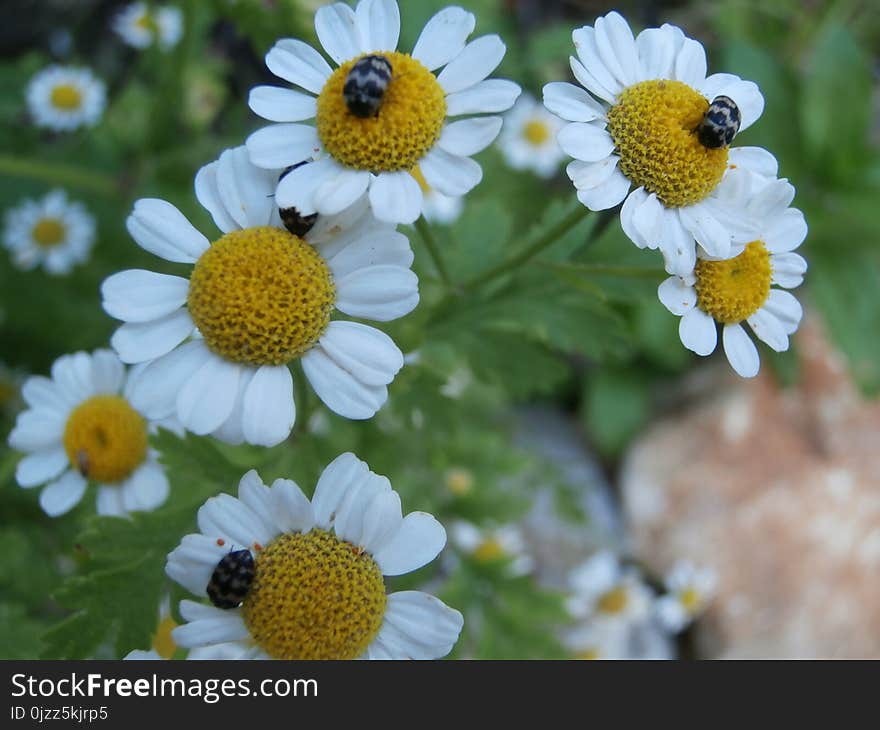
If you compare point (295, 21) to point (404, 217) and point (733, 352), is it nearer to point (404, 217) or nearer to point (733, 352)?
point (404, 217)

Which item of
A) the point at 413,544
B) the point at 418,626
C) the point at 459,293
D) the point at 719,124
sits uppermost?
the point at 719,124

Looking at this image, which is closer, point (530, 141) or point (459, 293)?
point (459, 293)

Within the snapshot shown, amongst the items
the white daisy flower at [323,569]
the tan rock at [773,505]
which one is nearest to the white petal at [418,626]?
the white daisy flower at [323,569]

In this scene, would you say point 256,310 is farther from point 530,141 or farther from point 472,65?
point 530,141

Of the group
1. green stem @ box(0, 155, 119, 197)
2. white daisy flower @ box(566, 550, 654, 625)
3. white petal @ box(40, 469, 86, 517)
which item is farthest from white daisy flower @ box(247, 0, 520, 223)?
white daisy flower @ box(566, 550, 654, 625)

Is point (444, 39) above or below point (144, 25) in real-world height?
below

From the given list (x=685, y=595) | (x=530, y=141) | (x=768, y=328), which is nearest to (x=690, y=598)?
(x=685, y=595)

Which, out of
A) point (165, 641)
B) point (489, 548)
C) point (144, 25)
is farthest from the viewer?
A: point (144, 25)

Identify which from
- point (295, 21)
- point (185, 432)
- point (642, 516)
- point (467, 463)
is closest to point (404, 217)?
point (185, 432)
